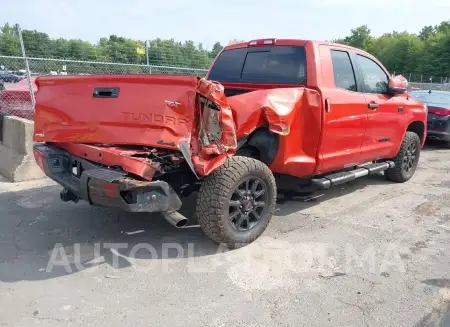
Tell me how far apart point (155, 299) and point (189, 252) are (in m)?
0.81

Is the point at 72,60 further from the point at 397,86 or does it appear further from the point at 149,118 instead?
the point at 397,86

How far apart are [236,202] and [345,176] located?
187cm

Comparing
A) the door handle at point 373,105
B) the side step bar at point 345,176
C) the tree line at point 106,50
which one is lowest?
the side step bar at point 345,176

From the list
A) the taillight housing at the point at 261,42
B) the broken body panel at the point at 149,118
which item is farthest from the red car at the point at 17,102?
the taillight housing at the point at 261,42

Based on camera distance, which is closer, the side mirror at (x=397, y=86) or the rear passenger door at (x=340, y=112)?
the rear passenger door at (x=340, y=112)

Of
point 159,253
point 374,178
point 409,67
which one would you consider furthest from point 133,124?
point 409,67

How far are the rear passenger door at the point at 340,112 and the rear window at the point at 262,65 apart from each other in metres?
0.29

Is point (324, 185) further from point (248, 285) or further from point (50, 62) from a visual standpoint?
point (50, 62)

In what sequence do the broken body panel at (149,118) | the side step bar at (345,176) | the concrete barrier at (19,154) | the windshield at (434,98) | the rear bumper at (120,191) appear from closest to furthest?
Answer: the rear bumper at (120,191)
the broken body panel at (149,118)
the side step bar at (345,176)
the concrete barrier at (19,154)
the windshield at (434,98)

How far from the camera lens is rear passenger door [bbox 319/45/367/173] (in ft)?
14.8

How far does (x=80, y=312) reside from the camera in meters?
2.87

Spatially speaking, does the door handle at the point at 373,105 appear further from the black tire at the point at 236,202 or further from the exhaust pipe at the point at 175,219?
the exhaust pipe at the point at 175,219

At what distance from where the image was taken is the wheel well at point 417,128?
6659 millimetres

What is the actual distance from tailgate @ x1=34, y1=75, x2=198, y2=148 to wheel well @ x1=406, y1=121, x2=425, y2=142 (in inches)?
186
